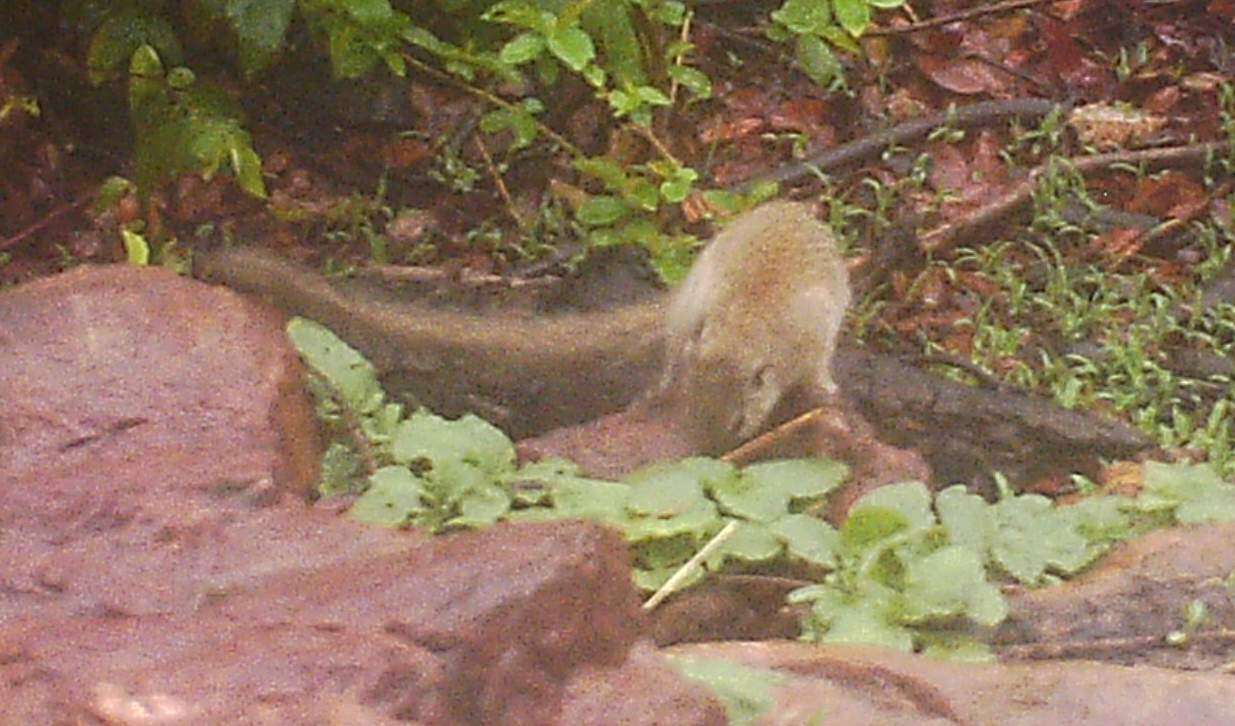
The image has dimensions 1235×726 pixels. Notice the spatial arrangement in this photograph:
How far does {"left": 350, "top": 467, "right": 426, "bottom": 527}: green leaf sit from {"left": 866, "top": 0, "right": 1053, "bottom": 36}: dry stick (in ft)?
9.73

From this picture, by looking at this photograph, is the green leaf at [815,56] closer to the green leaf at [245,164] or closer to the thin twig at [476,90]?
the thin twig at [476,90]

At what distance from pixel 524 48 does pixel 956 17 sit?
2.10 metres

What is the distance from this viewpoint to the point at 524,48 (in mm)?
3273

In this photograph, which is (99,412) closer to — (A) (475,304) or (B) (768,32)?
→ (A) (475,304)

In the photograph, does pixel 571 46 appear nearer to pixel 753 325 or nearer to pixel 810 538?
pixel 753 325

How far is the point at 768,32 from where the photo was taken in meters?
4.66

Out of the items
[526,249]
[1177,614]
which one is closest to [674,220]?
[526,249]

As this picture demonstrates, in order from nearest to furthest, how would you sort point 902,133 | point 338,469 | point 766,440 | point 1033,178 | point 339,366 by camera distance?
point 338,469 → point 339,366 → point 766,440 → point 1033,178 → point 902,133

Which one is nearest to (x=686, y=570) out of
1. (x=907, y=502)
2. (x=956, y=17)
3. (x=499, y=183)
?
(x=907, y=502)

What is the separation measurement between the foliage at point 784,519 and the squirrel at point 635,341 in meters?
0.55

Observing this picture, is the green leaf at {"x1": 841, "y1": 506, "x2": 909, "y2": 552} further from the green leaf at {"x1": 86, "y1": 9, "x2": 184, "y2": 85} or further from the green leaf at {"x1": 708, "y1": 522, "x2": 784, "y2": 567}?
the green leaf at {"x1": 86, "y1": 9, "x2": 184, "y2": 85}

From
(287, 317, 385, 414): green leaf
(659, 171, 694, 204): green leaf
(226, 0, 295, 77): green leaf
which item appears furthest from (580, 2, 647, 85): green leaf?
(287, 317, 385, 414): green leaf

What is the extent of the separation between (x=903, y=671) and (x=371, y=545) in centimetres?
60

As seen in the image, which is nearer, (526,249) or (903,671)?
(903,671)
